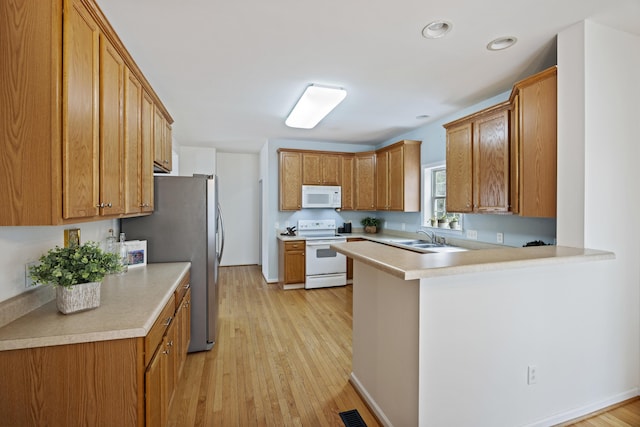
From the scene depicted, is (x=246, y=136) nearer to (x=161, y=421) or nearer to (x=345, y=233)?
(x=345, y=233)

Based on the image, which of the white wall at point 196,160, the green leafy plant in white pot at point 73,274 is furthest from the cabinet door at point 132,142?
the white wall at point 196,160

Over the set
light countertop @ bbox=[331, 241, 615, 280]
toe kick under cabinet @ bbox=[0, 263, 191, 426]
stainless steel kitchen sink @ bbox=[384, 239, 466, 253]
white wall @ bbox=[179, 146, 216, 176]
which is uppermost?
white wall @ bbox=[179, 146, 216, 176]

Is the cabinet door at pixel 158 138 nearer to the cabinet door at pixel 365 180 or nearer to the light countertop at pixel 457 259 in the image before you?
the light countertop at pixel 457 259

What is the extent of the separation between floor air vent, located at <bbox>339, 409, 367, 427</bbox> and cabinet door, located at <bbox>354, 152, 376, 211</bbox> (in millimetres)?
3853

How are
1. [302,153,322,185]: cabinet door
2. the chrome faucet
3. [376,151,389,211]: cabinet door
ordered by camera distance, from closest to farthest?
the chrome faucet < [376,151,389,211]: cabinet door < [302,153,322,185]: cabinet door

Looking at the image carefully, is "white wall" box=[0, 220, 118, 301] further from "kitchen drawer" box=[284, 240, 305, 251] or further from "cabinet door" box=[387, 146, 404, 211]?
"cabinet door" box=[387, 146, 404, 211]

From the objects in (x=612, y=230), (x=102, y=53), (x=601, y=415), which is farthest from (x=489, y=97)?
(x=102, y=53)

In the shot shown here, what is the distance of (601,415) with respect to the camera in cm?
199

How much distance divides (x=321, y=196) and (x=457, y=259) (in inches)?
151

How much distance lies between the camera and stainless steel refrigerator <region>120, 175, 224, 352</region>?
269 centimetres

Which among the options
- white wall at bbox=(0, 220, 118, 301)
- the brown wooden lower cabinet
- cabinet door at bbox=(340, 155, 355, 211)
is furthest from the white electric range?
white wall at bbox=(0, 220, 118, 301)

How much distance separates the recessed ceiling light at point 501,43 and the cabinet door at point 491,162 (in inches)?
22.9

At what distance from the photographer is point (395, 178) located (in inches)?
193

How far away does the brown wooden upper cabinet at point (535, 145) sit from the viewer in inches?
87.4
